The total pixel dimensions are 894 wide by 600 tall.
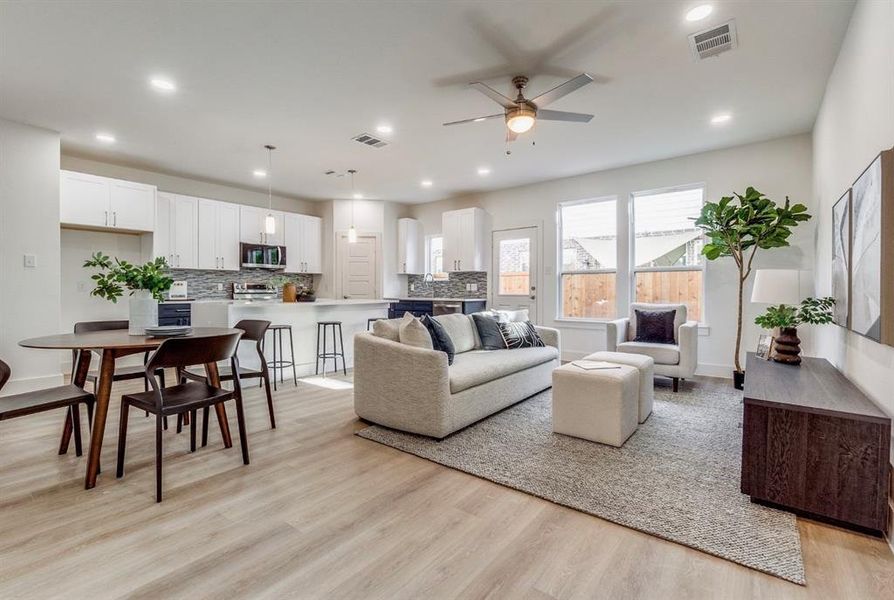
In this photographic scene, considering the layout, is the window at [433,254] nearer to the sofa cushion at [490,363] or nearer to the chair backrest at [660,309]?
the chair backrest at [660,309]

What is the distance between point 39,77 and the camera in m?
3.25

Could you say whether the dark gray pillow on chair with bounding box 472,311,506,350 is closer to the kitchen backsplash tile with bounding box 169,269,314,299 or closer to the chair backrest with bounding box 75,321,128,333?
the chair backrest with bounding box 75,321,128,333

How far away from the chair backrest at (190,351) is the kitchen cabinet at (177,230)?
4.19 m

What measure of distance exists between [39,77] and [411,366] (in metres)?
3.65

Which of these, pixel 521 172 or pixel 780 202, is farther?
pixel 521 172

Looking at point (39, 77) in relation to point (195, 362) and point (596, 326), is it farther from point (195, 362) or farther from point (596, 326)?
point (596, 326)

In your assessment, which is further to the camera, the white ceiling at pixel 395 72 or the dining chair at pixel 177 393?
the white ceiling at pixel 395 72

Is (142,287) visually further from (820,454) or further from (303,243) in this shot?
(303,243)

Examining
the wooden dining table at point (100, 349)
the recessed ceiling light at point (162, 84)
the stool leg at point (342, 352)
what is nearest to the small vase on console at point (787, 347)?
the wooden dining table at point (100, 349)

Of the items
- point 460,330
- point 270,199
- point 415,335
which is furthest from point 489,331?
point 270,199

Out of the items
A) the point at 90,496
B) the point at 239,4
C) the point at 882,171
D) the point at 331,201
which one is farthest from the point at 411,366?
the point at 331,201


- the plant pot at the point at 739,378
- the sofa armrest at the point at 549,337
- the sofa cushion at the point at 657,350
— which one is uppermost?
the sofa armrest at the point at 549,337

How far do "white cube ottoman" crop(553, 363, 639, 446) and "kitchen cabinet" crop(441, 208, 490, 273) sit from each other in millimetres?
4018

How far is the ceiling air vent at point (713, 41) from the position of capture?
8.74 feet
